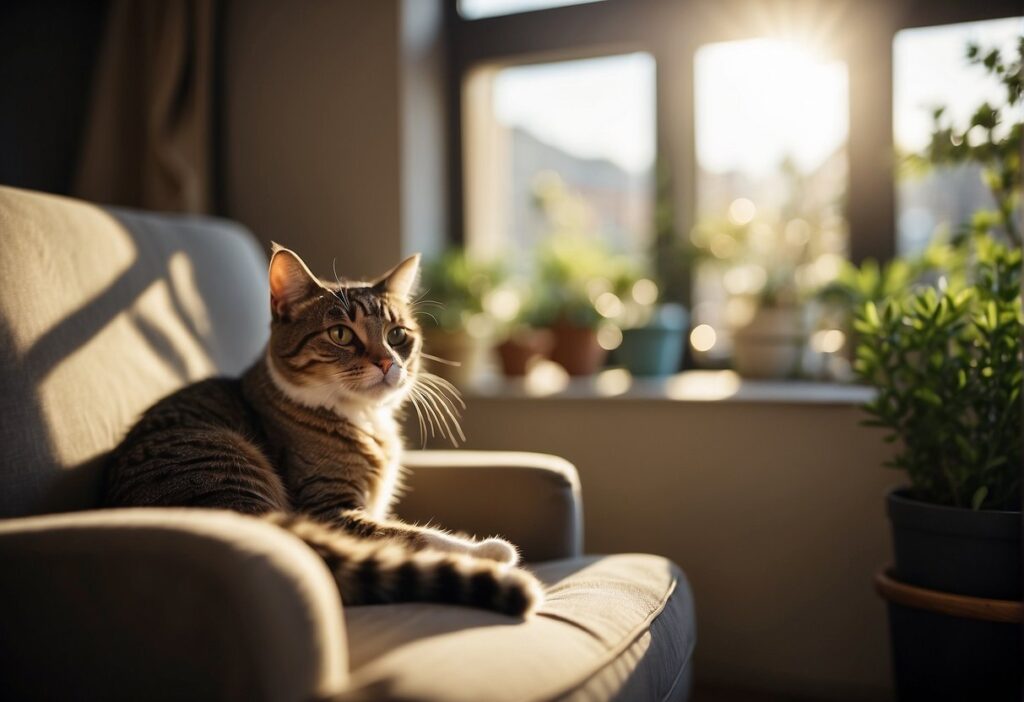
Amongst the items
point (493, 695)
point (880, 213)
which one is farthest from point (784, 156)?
point (493, 695)

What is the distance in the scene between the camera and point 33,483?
3.49 feet

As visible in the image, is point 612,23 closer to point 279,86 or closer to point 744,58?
point 744,58

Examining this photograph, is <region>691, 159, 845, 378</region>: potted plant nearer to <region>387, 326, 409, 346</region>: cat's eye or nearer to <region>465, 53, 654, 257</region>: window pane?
<region>465, 53, 654, 257</region>: window pane

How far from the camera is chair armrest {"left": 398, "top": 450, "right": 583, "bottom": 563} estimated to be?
4.55 feet

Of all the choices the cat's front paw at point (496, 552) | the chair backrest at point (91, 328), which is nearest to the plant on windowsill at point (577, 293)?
the chair backrest at point (91, 328)

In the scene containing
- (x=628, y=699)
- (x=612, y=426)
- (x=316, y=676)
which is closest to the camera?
(x=316, y=676)

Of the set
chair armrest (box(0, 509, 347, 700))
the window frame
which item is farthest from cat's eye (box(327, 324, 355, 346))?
the window frame

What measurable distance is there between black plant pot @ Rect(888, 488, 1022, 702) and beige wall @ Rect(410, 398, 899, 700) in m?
0.31

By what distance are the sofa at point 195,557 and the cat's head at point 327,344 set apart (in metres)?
0.27

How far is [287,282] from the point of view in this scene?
122cm

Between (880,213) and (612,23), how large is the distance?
0.89 meters

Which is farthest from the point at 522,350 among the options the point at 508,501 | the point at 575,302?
the point at 508,501

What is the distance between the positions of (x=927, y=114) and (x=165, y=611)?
1.96 meters

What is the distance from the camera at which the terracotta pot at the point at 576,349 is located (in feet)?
6.88
